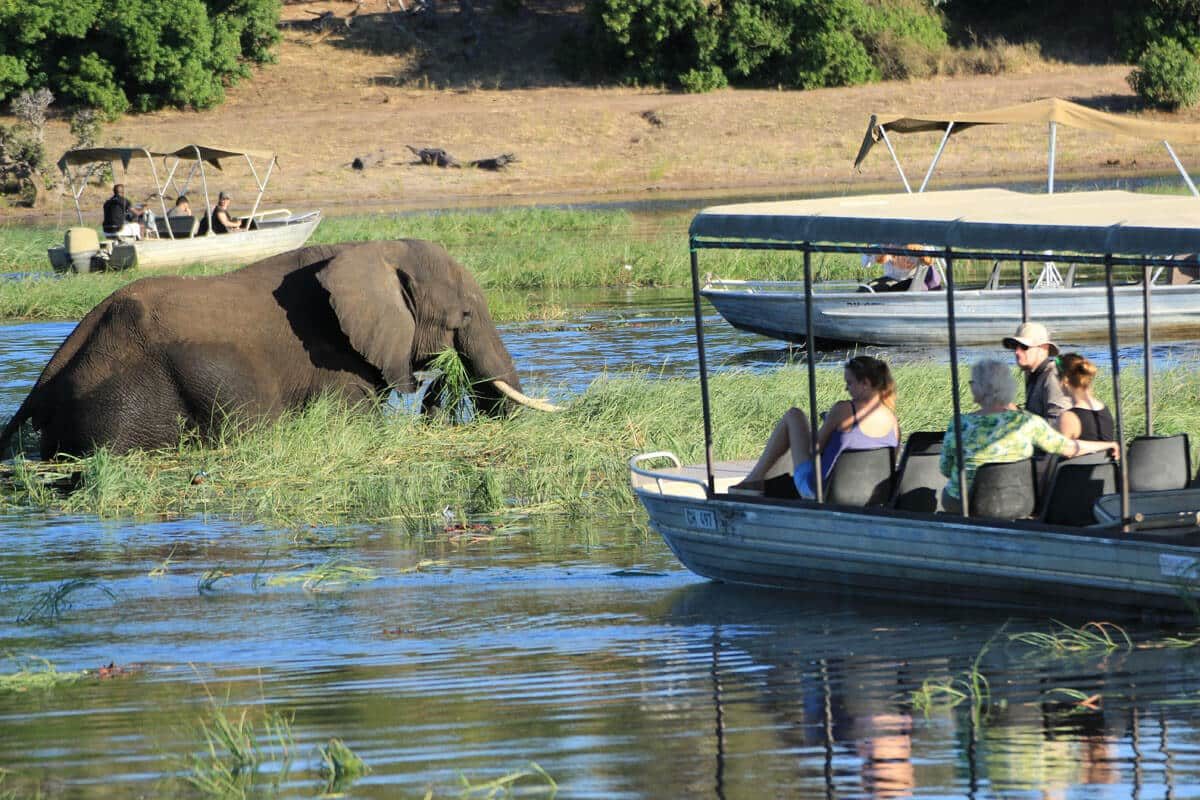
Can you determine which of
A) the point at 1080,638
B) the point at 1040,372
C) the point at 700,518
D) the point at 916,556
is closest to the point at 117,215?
the point at 700,518

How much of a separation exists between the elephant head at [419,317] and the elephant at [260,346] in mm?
11

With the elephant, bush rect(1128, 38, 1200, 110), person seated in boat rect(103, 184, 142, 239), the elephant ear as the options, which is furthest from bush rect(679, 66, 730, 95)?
the elephant ear

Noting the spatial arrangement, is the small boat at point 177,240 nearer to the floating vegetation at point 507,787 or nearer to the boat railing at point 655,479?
the boat railing at point 655,479

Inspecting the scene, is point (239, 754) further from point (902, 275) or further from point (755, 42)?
point (755, 42)

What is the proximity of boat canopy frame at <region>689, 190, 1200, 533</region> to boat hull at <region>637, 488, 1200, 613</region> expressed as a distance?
16 centimetres

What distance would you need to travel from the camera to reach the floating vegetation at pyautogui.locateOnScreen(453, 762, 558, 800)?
6.26 m

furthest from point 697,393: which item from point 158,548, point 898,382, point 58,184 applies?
point 58,184

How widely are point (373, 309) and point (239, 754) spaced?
7716 millimetres

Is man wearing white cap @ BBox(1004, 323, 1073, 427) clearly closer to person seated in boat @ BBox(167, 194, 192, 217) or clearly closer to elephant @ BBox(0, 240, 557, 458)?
elephant @ BBox(0, 240, 557, 458)

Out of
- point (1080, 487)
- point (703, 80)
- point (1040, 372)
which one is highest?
point (703, 80)

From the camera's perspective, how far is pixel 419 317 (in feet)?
48.3

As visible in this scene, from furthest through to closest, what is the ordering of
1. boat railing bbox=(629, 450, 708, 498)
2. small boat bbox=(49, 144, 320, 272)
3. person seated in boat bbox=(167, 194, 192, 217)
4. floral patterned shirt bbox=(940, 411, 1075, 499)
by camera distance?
1. person seated in boat bbox=(167, 194, 192, 217)
2. small boat bbox=(49, 144, 320, 272)
3. boat railing bbox=(629, 450, 708, 498)
4. floral patterned shirt bbox=(940, 411, 1075, 499)

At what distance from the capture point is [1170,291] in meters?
19.1

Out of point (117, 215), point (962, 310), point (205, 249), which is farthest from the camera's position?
point (117, 215)
